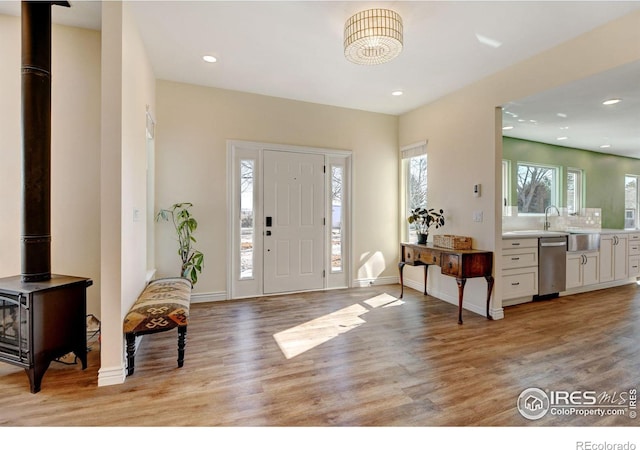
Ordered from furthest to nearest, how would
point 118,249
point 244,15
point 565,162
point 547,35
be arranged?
1. point 565,162
2. point 547,35
3. point 244,15
4. point 118,249

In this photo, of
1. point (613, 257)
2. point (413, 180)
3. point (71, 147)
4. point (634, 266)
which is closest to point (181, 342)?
point (71, 147)

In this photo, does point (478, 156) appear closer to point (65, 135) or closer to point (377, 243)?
point (377, 243)

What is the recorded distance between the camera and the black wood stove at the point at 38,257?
6.79 feet

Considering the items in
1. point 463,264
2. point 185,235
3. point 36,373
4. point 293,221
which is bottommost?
point 36,373

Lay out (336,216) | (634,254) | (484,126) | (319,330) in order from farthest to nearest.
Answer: (634,254), (336,216), (484,126), (319,330)

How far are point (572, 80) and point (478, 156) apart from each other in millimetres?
1092

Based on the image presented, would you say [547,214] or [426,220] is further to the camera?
[547,214]

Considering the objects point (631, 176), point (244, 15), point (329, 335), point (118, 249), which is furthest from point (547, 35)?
point (631, 176)

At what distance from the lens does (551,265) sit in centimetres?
429

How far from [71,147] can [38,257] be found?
1.07 metres

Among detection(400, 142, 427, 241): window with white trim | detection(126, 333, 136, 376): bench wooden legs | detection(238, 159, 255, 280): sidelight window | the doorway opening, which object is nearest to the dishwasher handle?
detection(400, 142, 427, 241): window with white trim

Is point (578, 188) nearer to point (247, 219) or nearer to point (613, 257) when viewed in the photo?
point (613, 257)

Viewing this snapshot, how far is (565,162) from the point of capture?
5.92 metres

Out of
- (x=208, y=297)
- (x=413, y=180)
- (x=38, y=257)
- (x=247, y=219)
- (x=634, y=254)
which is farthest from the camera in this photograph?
(x=634, y=254)
